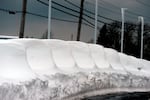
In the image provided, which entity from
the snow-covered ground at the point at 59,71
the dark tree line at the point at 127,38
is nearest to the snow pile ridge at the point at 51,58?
the snow-covered ground at the point at 59,71

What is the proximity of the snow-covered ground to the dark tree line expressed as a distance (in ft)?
121

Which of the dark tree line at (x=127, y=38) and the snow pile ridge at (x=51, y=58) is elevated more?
the dark tree line at (x=127, y=38)

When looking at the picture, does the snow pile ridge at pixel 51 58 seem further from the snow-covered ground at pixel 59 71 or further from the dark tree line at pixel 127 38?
the dark tree line at pixel 127 38

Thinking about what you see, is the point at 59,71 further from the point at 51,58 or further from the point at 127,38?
the point at 127,38

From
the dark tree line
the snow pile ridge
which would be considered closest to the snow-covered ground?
the snow pile ridge

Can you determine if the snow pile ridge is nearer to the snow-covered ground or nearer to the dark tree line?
the snow-covered ground

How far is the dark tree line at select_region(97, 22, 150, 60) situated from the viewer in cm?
6297

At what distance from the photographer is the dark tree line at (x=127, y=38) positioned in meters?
63.0

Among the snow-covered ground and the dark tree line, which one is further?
the dark tree line

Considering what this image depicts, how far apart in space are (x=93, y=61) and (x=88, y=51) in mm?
559

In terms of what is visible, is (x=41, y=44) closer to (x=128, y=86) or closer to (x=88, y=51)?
(x=88, y=51)

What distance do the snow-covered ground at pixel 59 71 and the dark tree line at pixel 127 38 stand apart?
3677 cm

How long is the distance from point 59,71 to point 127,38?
177 ft

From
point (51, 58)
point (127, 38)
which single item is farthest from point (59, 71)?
point (127, 38)
